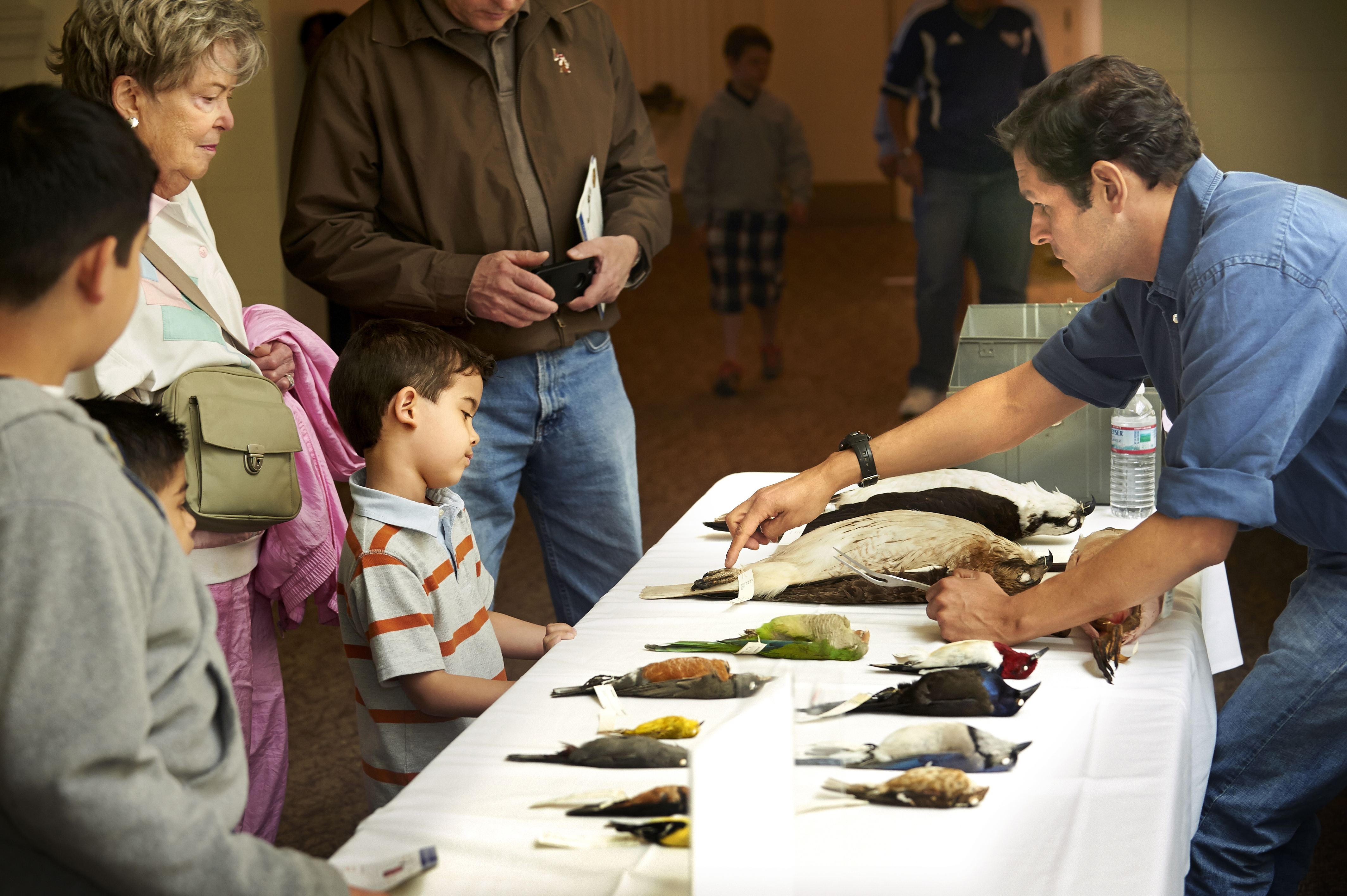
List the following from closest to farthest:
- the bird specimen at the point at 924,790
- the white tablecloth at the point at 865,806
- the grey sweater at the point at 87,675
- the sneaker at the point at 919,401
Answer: the grey sweater at the point at 87,675 → the white tablecloth at the point at 865,806 → the bird specimen at the point at 924,790 → the sneaker at the point at 919,401

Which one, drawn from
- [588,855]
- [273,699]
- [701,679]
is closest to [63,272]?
[588,855]

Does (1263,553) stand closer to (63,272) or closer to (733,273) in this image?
(733,273)

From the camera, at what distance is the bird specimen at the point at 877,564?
5.11 feet

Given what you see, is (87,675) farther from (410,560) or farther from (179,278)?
(179,278)

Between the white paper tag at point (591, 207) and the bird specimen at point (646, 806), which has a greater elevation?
the white paper tag at point (591, 207)

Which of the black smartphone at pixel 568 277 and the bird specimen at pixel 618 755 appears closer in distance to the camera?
the bird specimen at pixel 618 755

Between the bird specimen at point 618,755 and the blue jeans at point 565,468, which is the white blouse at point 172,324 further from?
the bird specimen at point 618,755

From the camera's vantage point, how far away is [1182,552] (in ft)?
4.21

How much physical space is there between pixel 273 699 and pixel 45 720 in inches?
41.7

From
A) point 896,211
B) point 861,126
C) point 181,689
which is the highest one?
point 181,689

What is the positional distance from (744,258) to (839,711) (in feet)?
17.3

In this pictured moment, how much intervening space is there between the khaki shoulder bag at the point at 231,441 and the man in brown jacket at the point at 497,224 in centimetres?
47

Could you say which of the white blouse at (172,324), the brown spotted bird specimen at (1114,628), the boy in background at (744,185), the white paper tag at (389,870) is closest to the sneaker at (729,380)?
the boy in background at (744,185)

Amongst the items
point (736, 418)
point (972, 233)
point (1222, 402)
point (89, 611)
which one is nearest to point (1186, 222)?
point (1222, 402)
